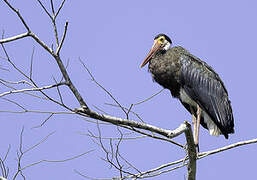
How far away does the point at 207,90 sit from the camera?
24.8 ft

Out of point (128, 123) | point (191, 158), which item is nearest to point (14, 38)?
point (128, 123)

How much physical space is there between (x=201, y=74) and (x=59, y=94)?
158 inches

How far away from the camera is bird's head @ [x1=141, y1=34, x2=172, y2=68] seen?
8.05 metres

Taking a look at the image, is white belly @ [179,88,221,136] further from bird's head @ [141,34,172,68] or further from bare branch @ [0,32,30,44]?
bare branch @ [0,32,30,44]

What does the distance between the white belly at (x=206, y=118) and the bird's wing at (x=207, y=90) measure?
0.34 ft

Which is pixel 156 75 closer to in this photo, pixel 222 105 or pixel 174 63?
pixel 174 63

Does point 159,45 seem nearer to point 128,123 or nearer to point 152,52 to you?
point 152,52

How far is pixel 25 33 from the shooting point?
3.90 metres

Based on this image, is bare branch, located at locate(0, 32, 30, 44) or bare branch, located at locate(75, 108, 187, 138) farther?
bare branch, located at locate(75, 108, 187, 138)

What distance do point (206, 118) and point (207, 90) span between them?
0.48 metres

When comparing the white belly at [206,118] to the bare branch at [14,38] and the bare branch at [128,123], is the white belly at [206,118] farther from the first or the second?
the bare branch at [14,38]

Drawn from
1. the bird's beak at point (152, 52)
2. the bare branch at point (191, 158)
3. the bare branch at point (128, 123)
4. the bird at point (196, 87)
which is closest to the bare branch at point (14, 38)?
the bare branch at point (128, 123)

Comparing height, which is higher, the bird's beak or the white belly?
the bird's beak

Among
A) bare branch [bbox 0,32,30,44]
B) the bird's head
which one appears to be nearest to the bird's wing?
the bird's head
